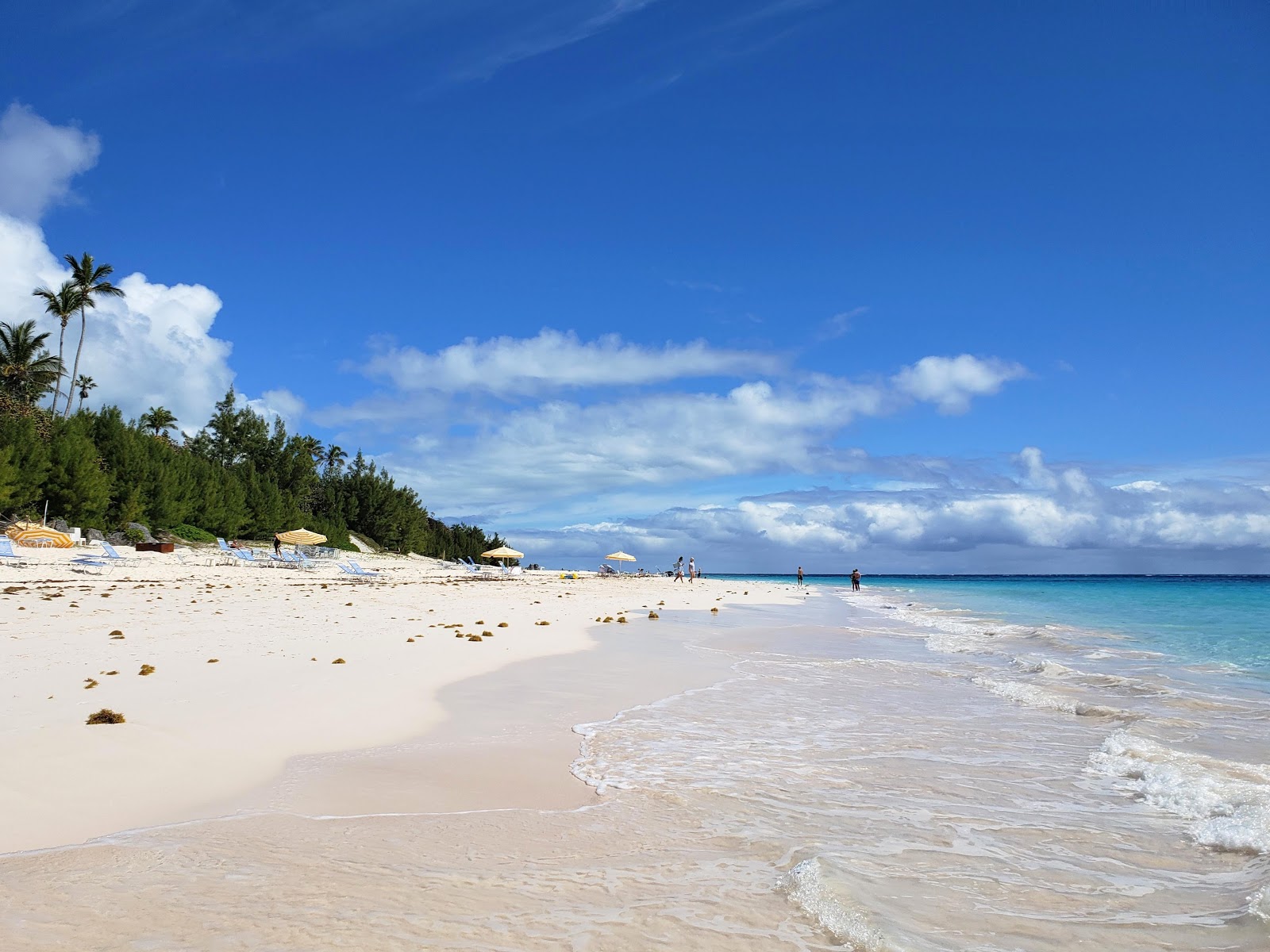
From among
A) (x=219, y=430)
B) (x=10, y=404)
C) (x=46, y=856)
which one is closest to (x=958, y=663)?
(x=46, y=856)

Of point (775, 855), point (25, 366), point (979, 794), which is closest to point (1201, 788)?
point (979, 794)

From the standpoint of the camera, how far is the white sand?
487 centimetres

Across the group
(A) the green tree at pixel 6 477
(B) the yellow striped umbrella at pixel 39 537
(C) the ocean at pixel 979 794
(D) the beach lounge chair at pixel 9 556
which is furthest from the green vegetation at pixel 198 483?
(C) the ocean at pixel 979 794

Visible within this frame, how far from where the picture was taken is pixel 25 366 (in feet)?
176

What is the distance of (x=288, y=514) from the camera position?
Answer: 58.2 metres

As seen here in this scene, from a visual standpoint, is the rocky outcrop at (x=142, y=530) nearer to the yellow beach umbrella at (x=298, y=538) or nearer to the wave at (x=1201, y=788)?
the yellow beach umbrella at (x=298, y=538)

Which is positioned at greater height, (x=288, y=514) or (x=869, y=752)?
(x=288, y=514)

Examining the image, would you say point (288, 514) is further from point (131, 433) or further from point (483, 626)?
point (483, 626)

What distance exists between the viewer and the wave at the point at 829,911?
3.20 metres

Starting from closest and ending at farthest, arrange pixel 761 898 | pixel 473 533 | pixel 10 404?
pixel 761 898
pixel 10 404
pixel 473 533

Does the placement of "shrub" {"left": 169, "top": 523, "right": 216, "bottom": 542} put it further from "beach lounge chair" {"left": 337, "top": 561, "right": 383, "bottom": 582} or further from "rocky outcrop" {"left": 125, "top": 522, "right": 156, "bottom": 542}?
"beach lounge chair" {"left": 337, "top": 561, "right": 383, "bottom": 582}

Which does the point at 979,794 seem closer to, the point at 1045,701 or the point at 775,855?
the point at 775,855

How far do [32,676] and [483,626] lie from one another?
8.43 metres

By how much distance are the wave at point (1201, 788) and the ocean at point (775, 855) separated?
3cm
